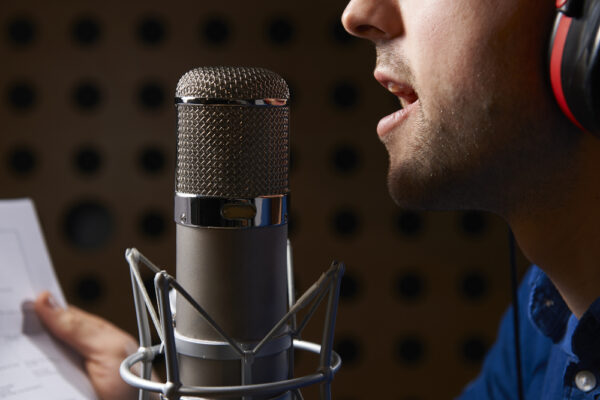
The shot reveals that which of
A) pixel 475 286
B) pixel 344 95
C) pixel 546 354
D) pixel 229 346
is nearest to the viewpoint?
pixel 229 346

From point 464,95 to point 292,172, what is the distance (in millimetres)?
726

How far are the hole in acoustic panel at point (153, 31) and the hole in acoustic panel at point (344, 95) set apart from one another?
0.37m

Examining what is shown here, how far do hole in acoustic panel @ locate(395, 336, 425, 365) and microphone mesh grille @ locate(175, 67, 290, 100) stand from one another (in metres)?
1.06

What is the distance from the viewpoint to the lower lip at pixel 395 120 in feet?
2.08

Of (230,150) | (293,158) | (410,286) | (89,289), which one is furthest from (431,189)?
(89,289)

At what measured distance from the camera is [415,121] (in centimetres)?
62

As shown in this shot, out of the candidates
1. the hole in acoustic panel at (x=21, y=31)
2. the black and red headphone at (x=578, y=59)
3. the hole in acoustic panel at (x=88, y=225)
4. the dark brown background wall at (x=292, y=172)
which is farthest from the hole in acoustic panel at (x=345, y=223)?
the black and red headphone at (x=578, y=59)

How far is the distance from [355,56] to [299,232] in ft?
1.30

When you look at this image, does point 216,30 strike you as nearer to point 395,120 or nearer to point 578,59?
point 395,120

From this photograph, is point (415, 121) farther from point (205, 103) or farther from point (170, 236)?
point (170, 236)

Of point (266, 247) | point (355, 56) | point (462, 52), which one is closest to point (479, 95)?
point (462, 52)

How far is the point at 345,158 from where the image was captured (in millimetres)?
1294

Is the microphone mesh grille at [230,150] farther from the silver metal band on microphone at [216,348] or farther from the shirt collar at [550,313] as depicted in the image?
the shirt collar at [550,313]

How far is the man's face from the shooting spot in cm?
54
